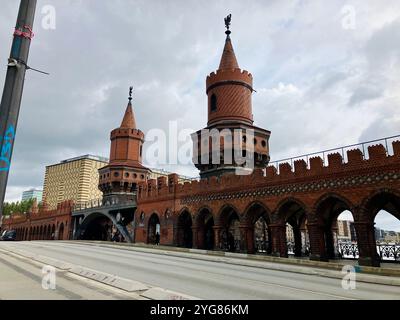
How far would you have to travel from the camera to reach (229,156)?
27062 millimetres

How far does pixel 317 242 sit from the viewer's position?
57.6 feet

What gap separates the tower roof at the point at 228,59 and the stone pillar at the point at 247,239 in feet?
53.1

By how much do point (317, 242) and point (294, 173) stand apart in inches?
163

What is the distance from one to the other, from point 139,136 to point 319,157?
2908 centimetres

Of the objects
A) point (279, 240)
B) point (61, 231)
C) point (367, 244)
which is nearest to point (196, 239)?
point (279, 240)

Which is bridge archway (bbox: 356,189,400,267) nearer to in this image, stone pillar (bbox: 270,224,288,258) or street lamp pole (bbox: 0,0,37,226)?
stone pillar (bbox: 270,224,288,258)

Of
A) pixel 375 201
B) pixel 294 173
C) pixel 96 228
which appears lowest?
pixel 96 228

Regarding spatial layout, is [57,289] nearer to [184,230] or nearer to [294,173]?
[294,173]

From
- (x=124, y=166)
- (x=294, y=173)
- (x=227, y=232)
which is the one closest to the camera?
(x=294, y=173)

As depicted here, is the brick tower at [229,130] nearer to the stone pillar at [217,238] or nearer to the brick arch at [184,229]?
the brick arch at [184,229]

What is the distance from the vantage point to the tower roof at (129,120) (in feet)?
141

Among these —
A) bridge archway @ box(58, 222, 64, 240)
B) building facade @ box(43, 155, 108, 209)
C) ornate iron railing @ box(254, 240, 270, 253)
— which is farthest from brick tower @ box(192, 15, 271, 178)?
building facade @ box(43, 155, 108, 209)
